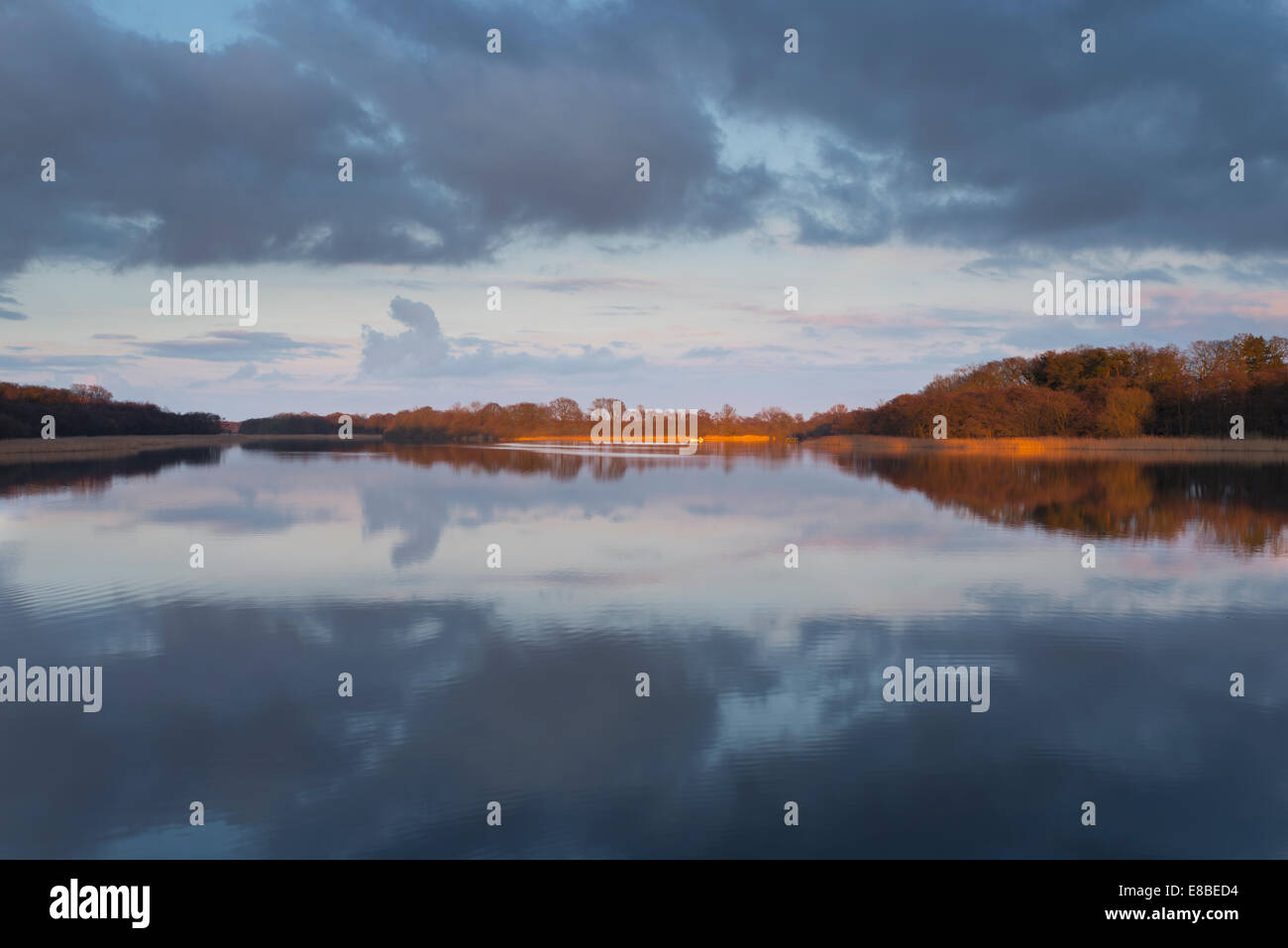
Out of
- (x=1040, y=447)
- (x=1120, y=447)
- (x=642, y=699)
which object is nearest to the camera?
(x=642, y=699)

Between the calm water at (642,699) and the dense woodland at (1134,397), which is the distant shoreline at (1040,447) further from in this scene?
the calm water at (642,699)

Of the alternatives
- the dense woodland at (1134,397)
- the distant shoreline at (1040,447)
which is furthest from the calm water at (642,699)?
the dense woodland at (1134,397)

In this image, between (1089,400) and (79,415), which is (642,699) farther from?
(79,415)

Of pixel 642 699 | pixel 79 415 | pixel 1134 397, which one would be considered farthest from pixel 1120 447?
pixel 79 415

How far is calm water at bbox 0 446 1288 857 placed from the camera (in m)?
5.62

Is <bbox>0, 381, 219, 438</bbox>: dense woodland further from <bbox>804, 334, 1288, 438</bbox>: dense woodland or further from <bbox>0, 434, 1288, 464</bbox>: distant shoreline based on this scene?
<bbox>804, 334, 1288, 438</bbox>: dense woodland

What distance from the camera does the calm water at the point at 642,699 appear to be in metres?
5.62

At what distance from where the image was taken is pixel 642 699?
7883 mm

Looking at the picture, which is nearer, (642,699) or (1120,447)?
(642,699)

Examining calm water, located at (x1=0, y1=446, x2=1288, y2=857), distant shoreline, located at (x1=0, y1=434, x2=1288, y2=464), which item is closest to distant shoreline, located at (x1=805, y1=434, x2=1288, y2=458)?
distant shoreline, located at (x1=0, y1=434, x2=1288, y2=464)

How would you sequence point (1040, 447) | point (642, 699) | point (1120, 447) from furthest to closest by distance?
point (1040, 447), point (1120, 447), point (642, 699)

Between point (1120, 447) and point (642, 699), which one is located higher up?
point (1120, 447)
